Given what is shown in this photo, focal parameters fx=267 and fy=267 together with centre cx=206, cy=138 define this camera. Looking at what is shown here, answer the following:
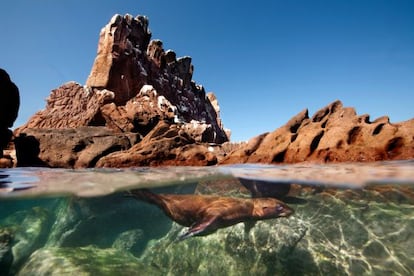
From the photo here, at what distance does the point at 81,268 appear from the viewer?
7.23 m

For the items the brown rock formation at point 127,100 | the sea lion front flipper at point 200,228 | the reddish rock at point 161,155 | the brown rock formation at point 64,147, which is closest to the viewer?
the sea lion front flipper at point 200,228

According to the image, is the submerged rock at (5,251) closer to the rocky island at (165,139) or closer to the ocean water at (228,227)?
the ocean water at (228,227)

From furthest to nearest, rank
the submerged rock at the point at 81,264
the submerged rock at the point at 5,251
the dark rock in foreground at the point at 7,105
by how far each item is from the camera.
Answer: the dark rock in foreground at the point at 7,105
the submerged rock at the point at 5,251
the submerged rock at the point at 81,264

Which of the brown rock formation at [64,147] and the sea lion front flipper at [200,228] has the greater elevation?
the brown rock formation at [64,147]

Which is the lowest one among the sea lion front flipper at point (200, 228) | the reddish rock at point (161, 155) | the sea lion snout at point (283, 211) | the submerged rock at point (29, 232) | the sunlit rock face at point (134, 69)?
the submerged rock at point (29, 232)

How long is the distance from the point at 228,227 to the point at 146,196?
339 cm

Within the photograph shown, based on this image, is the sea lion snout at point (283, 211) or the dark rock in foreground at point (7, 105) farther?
the dark rock in foreground at point (7, 105)

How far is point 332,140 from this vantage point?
11023 mm

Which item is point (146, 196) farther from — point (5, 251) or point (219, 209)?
point (5, 251)

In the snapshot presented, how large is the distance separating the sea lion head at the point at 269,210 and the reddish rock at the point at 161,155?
19.4 ft

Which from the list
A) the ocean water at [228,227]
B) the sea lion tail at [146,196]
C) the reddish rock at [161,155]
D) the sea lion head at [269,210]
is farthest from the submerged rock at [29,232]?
the sea lion head at [269,210]

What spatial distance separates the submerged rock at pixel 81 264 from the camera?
7207mm

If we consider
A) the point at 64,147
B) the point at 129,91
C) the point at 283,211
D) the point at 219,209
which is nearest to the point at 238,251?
the point at 283,211

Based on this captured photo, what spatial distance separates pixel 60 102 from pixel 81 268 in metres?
21.0
